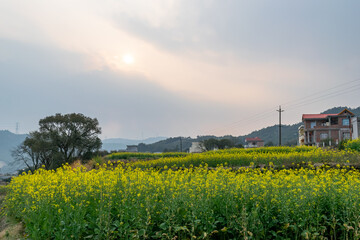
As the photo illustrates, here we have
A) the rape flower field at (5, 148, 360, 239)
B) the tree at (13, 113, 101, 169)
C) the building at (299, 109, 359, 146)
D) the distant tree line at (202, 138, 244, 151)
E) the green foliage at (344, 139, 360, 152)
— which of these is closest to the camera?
the rape flower field at (5, 148, 360, 239)

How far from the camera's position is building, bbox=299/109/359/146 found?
47.7 m

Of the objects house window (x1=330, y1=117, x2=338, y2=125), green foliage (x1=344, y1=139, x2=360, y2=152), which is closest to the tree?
green foliage (x1=344, y1=139, x2=360, y2=152)

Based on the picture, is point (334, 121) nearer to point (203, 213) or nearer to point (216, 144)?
point (216, 144)

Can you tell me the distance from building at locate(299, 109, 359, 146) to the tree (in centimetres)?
3369

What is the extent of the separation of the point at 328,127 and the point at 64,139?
1601 inches

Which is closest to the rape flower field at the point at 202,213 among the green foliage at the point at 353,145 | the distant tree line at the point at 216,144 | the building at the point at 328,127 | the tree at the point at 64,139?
the green foliage at the point at 353,145

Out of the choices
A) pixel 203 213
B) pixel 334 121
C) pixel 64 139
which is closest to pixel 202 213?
pixel 203 213

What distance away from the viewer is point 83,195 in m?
5.83

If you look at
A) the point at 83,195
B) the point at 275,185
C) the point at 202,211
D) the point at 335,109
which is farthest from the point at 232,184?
the point at 335,109

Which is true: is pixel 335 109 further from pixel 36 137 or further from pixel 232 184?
→ pixel 232 184

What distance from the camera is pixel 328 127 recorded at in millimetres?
48781

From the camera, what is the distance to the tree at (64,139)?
35.2 m

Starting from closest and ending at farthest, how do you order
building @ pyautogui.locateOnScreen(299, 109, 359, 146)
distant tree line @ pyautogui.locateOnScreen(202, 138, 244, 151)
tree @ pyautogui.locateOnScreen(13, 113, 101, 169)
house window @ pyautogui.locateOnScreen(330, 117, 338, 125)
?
tree @ pyautogui.locateOnScreen(13, 113, 101, 169) < building @ pyautogui.locateOnScreen(299, 109, 359, 146) < house window @ pyautogui.locateOnScreen(330, 117, 338, 125) < distant tree line @ pyautogui.locateOnScreen(202, 138, 244, 151)

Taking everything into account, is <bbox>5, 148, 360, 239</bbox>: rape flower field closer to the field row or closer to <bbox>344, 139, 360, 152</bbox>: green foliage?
the field row
